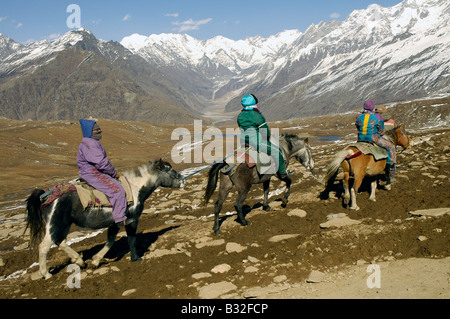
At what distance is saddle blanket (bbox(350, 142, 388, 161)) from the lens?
A: 1048cm

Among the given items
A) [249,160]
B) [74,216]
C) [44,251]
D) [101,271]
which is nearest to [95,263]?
[101,271]

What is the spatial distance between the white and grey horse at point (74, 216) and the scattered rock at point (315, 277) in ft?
14.5

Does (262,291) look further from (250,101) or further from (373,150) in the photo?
(373,150)

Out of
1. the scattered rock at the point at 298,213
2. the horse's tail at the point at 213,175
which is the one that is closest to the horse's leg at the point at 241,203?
the horse's tail at the point at 213,175

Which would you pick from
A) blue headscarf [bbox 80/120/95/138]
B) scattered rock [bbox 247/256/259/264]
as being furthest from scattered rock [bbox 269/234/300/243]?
blue headscarf [bbox 80/120/95/138]

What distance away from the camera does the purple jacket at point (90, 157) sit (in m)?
8.03

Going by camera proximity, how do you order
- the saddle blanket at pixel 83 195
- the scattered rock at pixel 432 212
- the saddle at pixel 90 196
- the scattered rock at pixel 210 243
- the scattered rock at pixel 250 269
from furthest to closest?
the scattered rock at pixel 210 243, the scattered rock at pixel 432 212, the saddle at pixel 90 196, the saddle blanket at pixel 83 195, the scattered rock at pixel 250 269

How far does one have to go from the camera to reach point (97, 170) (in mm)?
8320

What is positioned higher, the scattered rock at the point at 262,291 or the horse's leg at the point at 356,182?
the horse's leg at the point at 356,182

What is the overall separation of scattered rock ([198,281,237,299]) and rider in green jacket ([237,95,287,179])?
15.2ft

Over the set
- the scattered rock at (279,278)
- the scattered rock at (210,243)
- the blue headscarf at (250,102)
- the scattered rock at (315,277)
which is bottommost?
the scattered rock at (210,243)

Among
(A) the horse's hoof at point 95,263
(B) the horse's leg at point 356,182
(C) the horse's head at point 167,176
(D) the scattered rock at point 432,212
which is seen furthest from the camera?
(B) the horse's leg at point 356,182

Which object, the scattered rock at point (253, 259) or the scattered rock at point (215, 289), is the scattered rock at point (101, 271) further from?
the scattered rock at point (253, 259)

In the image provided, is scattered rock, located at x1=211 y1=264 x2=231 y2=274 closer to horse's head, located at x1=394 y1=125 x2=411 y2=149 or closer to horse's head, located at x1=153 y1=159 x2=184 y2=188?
horse's head, located at x1=153 y1=159 x2=184 y2=188
